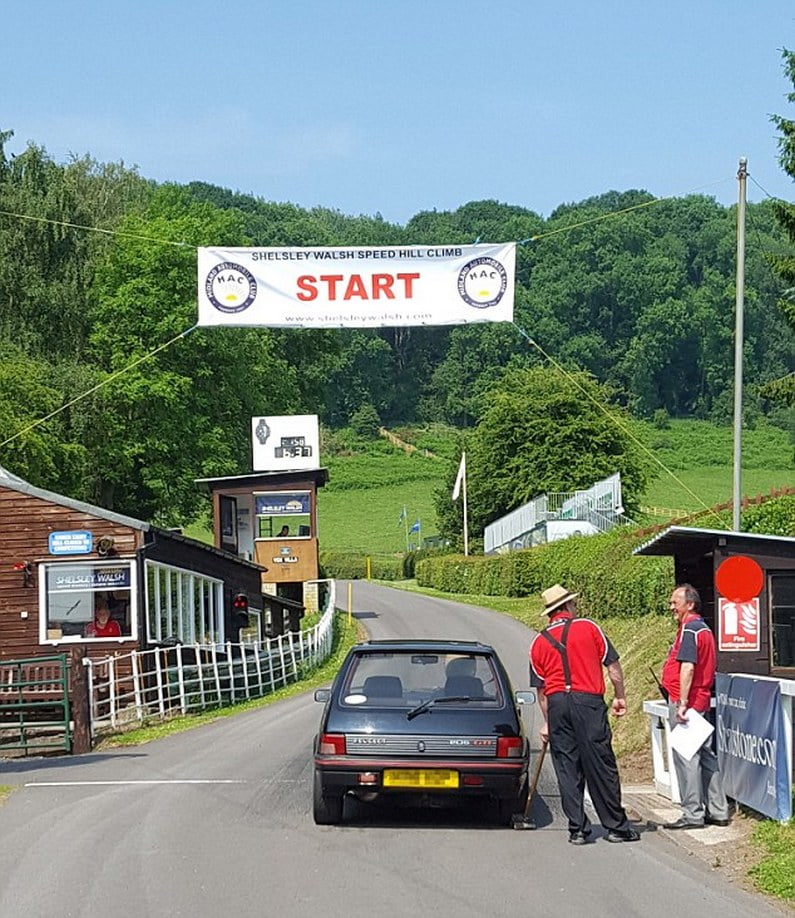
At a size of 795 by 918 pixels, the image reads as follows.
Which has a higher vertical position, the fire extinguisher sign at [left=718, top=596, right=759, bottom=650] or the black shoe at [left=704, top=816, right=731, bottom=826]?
the fire extinguisher sign at [left=718, top=596, right=759, bottom=650]

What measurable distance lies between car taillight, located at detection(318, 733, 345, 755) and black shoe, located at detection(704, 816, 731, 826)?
2.84 metres

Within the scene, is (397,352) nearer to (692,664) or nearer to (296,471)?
(296,471)

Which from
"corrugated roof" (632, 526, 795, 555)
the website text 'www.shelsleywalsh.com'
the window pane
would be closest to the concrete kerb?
the window pane

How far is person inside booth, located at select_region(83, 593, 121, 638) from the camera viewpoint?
27.8 meters

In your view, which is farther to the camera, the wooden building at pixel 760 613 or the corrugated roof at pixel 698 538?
the wooden building at pixel 760 613

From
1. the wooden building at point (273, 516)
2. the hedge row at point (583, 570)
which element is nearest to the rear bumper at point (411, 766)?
the hedge row at point (583, 570)

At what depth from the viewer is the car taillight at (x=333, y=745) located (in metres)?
11.2

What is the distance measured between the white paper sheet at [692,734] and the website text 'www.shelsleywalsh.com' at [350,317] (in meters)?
9.56

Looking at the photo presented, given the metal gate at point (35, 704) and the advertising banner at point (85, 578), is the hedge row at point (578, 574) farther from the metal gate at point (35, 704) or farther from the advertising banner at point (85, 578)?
the metal gate at point (35, 704)

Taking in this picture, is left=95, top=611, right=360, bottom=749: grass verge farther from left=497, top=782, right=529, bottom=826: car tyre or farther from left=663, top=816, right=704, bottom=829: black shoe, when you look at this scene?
left=663, top=816, right=704, bottom=829: black shoe

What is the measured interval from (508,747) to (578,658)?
1.02 meters

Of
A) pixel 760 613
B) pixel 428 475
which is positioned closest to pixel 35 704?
pixel 760 613

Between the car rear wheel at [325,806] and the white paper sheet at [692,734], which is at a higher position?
the white paper sheet at [692,734]

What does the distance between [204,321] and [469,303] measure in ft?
12.1
